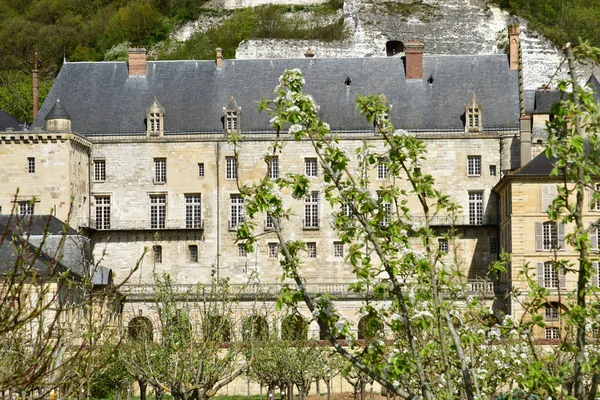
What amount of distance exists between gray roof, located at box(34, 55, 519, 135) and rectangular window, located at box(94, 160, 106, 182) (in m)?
1.27

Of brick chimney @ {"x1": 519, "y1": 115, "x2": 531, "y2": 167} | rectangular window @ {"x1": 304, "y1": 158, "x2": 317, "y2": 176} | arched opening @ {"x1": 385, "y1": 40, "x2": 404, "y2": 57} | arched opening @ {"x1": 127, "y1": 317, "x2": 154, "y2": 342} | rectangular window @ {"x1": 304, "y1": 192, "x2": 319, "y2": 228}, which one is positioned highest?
arched opening @ {"x1": 385, "y1": 40, "x2": 404, "y2": 57}

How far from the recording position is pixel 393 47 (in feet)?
241

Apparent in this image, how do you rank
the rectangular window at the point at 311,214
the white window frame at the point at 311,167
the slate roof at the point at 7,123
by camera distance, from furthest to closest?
the slate roof at the point at 7,123
the white window frame at the point at 311,167
the rectangular window at the point at 311,214

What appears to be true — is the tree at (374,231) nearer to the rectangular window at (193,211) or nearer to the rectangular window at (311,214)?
the rectangular window at (311,214)

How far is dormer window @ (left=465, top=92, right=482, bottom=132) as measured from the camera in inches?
1949

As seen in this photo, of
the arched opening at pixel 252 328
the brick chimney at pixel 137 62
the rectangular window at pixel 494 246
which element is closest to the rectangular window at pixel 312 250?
the rectangular window at pixel 494 246

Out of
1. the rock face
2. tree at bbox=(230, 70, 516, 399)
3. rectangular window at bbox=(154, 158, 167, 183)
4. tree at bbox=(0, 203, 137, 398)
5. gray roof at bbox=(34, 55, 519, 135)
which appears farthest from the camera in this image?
the rock face

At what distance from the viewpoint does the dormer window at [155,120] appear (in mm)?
50428

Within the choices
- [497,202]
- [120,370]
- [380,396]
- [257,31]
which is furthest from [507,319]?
[257,31]

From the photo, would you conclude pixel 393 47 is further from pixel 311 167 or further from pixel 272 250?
pixel 272 250

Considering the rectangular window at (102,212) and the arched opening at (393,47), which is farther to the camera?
the arched opening at (393,47)

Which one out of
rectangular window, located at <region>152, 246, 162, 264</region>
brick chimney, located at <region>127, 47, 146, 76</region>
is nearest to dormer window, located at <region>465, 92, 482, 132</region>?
rectangular window, located at <region>152, 246, 162, 264</region>

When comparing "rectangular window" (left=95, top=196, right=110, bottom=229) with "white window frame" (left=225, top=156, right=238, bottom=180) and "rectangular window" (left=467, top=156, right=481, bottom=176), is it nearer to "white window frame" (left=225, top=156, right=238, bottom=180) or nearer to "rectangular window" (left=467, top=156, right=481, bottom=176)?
"white window frame" (left=225, top=156, right=238, bottom=180)

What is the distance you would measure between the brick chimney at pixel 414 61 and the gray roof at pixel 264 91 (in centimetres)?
29
